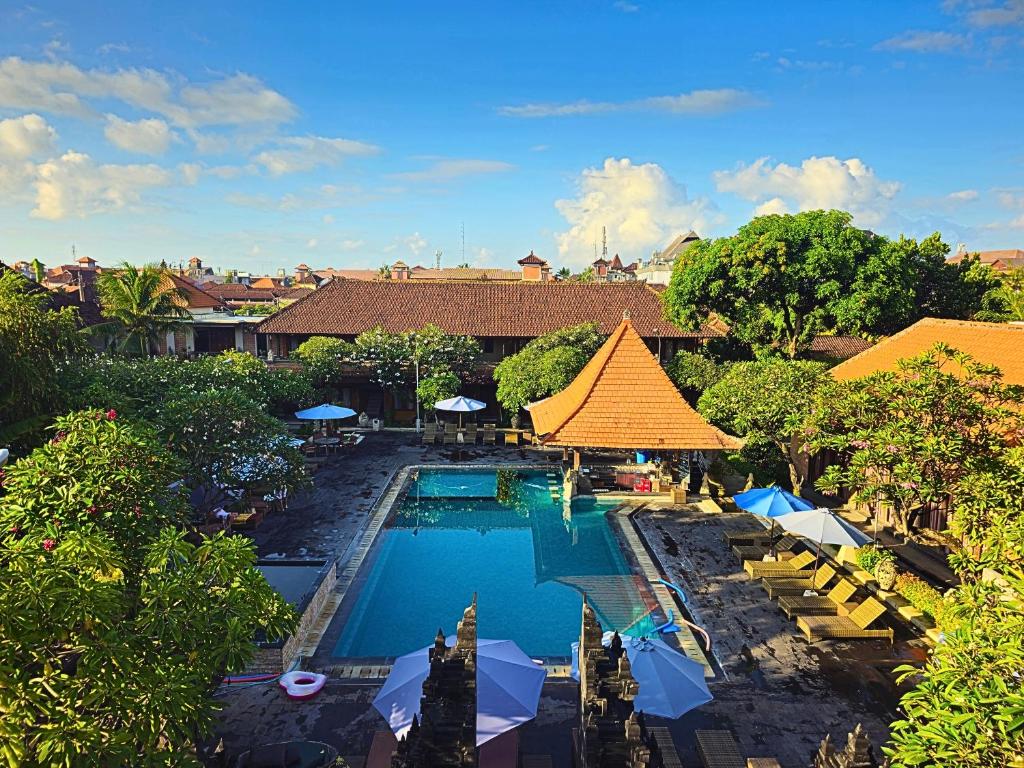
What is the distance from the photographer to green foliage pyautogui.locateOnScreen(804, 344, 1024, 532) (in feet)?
43.2

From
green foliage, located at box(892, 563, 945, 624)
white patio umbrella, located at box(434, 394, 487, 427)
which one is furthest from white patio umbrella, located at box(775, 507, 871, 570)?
white patio umbrella, located at box(434, 394, 487, 427)

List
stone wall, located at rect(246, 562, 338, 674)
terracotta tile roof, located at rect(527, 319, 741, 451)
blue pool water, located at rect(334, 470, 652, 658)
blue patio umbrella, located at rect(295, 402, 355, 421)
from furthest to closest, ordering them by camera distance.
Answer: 1. blue patio umbrella, located at rect(295, 402, 355, 421)
2. terracotta tile roof, located at rect(527, 319, 741, 451)
3. blue pool water, located at rect(334, 470, 652, 658)
4. stone wall, located at rect(246, 562, 338, 674)

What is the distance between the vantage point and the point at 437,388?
3058 cm

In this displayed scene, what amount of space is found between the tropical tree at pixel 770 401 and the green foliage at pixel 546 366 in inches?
278

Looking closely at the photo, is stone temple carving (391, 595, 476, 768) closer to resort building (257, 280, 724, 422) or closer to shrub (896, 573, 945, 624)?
shrub (896, 573, 945, 624)

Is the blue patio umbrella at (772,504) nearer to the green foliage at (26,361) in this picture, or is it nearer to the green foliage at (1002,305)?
the green foliage at (26,361)

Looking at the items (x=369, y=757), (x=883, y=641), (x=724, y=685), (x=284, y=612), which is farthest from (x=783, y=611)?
(x=284, y=612)

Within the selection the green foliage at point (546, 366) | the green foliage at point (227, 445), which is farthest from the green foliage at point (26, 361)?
the green foliage at point (546, 366)

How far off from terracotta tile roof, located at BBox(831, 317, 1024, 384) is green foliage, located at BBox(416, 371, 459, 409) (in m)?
16.3

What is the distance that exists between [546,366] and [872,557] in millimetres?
14353

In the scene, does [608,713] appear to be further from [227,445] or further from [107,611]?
[227,445]

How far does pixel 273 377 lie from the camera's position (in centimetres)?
2731

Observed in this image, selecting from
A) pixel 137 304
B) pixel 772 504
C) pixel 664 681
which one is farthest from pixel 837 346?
pixel 137 304

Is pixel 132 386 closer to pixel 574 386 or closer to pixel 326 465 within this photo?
pixel 326 465
